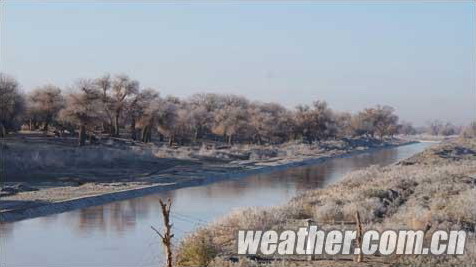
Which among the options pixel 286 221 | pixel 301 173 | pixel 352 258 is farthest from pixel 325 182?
pixel 352 258

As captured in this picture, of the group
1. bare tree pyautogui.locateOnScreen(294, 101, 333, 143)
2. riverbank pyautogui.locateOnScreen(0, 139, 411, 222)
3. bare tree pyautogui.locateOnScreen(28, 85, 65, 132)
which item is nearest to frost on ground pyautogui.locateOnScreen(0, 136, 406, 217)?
riverbank pyautogui.locateOnScreen(0, 139, 411, 222)

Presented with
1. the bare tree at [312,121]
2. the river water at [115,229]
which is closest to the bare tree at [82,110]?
the river water at [115,229]

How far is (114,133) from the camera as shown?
66000 millimetres

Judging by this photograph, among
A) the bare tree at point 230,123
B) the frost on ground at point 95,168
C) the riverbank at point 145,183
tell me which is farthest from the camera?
the bare tree at point 230,123

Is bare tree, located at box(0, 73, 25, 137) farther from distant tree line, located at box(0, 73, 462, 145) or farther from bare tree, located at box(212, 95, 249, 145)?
bare tree, located at box(212, 95, 249, 145)

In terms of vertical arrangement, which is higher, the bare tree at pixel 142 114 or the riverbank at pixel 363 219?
the bare tree at pixel 142 114

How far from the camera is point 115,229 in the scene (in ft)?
73.3

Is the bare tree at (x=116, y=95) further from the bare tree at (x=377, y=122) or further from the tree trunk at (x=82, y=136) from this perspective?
the bare tree at (x=377, y=122)

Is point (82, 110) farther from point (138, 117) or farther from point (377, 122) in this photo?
point (377, 122)

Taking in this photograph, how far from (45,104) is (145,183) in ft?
84.7

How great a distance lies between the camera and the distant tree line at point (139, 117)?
2068 inches

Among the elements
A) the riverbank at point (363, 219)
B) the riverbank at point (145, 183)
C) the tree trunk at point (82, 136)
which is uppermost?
the tree trunk at point (82, 136)

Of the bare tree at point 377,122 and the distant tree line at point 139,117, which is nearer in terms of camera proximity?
the distant tree line at point 139,117

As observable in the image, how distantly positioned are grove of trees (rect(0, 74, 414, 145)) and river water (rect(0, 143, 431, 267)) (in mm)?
20399
